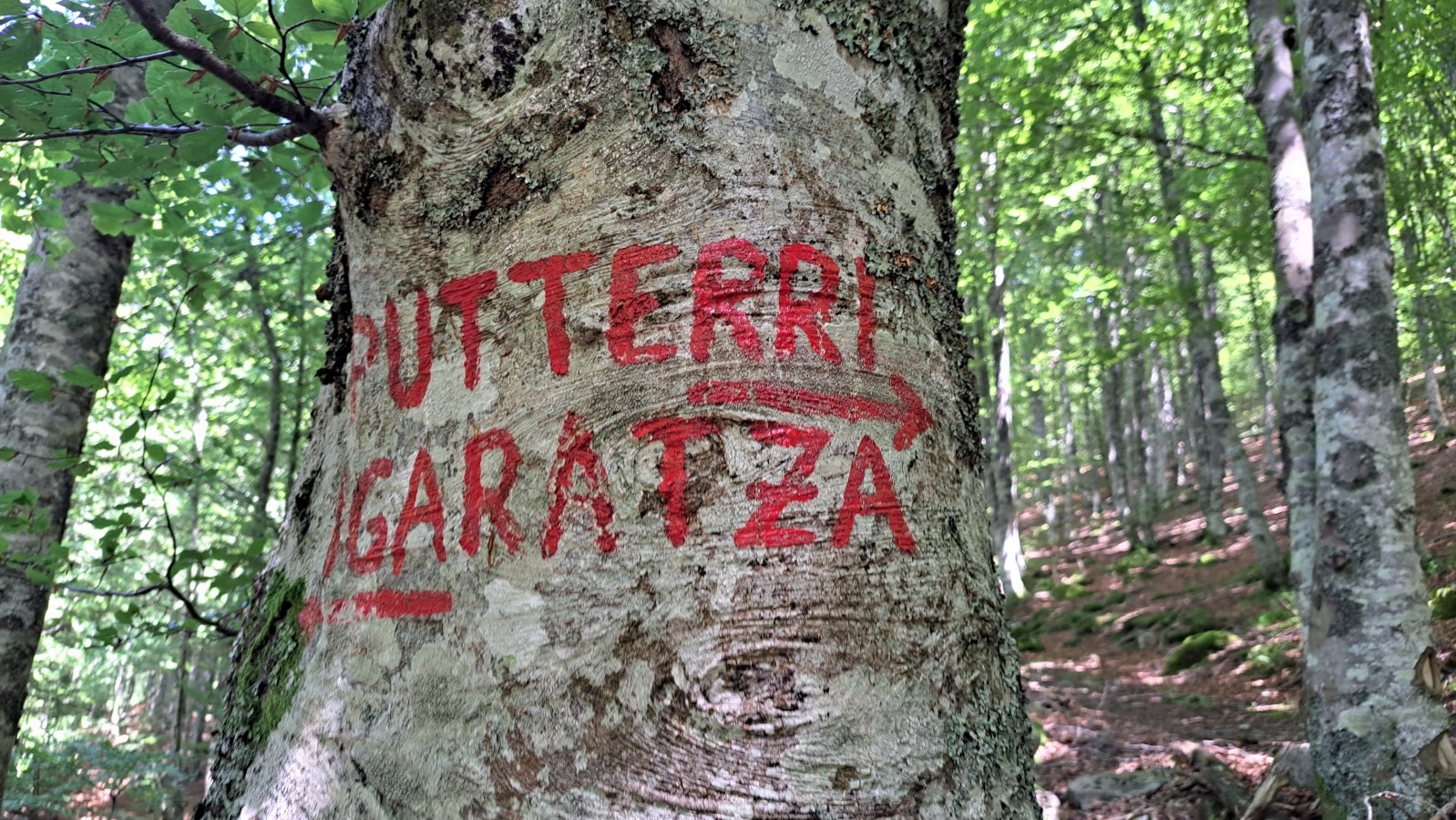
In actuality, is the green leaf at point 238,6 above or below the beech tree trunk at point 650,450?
above

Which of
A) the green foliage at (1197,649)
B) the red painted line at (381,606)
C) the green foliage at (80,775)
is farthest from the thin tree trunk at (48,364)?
the green foliage at (1197,649)

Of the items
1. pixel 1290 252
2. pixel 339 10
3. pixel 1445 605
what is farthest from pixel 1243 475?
pixel 339 10

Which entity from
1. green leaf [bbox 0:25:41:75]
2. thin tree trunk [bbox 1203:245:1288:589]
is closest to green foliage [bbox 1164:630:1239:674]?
thin tree trunk [bbox 1203:245:1288:589]

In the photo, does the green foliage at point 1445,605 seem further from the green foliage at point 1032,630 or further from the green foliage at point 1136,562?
the green foliage at point 1136,562

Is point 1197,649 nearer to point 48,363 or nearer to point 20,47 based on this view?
point 48,363

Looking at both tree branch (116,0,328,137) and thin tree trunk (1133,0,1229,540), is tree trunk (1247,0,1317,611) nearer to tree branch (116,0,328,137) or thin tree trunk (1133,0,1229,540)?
thin tree trunk (1133,0,1229,540)

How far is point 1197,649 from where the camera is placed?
9.84 m

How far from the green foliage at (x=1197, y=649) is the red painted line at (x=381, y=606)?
35.2ft

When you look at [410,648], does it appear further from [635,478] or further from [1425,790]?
[1425,790]

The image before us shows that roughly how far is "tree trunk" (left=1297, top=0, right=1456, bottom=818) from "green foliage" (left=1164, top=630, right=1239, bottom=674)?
6.83 metres

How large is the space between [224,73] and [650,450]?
95cm

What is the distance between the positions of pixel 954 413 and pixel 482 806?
0.81 meters

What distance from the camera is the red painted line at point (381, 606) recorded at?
3.65ft

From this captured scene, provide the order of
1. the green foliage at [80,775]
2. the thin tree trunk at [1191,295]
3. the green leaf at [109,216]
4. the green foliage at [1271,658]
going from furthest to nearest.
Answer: the thin tree trunk at [1191,295]
the green foliage at [1271,658]
the green foliage at [80,775]
the green leaf at [109,216]
